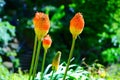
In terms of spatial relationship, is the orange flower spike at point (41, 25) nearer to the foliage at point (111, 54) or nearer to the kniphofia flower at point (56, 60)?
the kniphofia flower at point (56, 60)

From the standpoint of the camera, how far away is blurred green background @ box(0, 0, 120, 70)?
806 centimetres

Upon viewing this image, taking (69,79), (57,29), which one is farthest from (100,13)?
(69,79)

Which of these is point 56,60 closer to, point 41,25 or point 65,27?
point 41,25

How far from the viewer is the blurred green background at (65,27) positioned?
806 cm

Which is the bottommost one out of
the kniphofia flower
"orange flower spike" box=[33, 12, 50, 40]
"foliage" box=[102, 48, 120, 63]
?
"foliage" box=[102, 48, 120, 63]

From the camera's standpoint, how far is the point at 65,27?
848cm

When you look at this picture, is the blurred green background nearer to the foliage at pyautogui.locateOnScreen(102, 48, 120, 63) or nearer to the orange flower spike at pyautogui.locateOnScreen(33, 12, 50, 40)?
the foliage at pyautogui.locateOnScreen(102, 48, 120, 63)

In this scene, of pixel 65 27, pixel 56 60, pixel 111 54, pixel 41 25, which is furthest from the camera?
pixel 65 27

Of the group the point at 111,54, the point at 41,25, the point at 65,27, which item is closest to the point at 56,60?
the point at 41,25

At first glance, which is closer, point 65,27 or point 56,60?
point 56,60

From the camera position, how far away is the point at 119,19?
8.24m

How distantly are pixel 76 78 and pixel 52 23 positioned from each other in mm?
5740

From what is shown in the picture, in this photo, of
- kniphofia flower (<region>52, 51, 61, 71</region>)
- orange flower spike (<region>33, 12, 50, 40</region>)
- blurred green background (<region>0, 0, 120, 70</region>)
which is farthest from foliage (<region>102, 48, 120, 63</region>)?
orange flower spike (<region>33, 12, 50, 40</region>)

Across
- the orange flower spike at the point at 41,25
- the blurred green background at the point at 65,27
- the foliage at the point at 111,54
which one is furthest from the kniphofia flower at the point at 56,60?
the blurred green background at the point at 65,27
